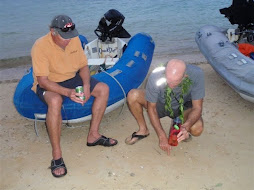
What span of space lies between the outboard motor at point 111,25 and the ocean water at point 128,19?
3616 millimetres

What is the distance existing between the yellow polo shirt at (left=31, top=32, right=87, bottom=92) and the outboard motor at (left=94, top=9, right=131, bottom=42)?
6.57ft

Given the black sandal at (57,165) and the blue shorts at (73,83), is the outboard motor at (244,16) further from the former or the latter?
the black sandal at (57,165)

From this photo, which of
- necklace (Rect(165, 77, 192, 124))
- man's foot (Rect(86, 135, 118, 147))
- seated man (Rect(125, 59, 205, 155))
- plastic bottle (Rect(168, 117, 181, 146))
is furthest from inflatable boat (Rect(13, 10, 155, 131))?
plastic bottle (Rect(168, 117, 181, 146))

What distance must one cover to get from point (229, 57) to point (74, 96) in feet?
8.80

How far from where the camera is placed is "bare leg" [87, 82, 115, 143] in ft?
12.7

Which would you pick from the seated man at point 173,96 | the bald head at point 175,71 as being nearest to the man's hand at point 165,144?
the seated man at point 173,96

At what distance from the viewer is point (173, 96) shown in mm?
3562

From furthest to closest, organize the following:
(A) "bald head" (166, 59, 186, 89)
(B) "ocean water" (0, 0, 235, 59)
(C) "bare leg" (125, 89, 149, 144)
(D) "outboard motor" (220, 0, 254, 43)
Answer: (B) "ocean water" (0, 0, 235, 59), (D) "outboard motor" (220, 0, 254, 43), (C) "bare leg" (125, 89, 149, 144), (A) "bald head" (166, 59, 186, 89)

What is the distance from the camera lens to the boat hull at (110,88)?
393 cm

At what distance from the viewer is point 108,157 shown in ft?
12.2

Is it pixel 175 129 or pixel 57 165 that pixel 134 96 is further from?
pixel 57 165

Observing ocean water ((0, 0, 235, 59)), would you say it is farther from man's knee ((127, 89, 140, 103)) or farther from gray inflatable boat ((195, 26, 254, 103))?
man's knee ((127, 89, 140, 103))

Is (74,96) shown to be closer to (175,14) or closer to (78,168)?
(78,168)

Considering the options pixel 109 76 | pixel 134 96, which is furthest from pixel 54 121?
pixel 109 76
